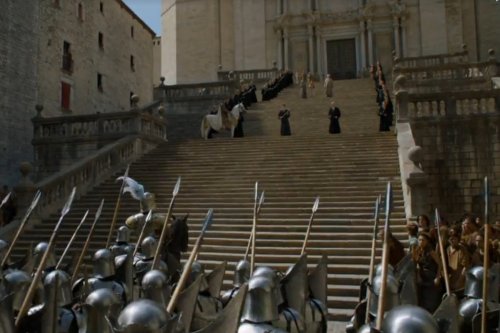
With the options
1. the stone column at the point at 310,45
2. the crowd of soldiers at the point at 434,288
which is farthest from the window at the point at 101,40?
the crowd of soldiers at the point at 434,288

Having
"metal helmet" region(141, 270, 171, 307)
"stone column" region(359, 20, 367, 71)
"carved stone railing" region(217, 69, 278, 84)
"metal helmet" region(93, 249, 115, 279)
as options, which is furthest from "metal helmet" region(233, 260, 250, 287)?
"stone column" region(359, 20, 367, 71)

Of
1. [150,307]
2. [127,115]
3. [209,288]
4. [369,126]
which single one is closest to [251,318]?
[150,307]

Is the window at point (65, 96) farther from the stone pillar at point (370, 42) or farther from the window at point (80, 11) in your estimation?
the stone pillar at point (370, 42)

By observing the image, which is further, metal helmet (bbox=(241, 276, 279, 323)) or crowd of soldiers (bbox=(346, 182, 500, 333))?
metal helmet (bbox=(241, 276, 279, 323))

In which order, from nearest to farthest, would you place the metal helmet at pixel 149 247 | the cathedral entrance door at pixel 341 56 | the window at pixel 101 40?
1. the metal helmet at pixel 149 247
2. the window at pixel 101 40
3. the cathedral entrance door at pixel 341 56

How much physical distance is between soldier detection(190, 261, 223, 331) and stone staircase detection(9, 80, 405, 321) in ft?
11.0

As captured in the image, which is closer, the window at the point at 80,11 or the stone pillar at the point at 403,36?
the window at the point at 80,11

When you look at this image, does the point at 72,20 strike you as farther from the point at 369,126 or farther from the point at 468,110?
the point at 468,110

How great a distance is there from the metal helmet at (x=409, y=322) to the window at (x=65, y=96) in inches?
1033

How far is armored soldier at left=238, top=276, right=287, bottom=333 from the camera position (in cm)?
373

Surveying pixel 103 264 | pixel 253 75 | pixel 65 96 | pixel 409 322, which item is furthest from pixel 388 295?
pixel 253 75

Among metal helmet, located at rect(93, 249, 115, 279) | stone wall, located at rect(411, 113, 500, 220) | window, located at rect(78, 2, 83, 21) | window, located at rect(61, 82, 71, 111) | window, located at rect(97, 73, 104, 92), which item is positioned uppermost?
window, located at rect(78, 2, 83, 21)

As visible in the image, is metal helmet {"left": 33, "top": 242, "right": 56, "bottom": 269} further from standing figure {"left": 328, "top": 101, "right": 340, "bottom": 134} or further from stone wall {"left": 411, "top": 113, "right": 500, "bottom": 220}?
standing figure {"left": 328, "top": 101, "right": 340, "bottom": 134}

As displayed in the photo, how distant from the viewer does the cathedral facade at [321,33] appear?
3634cm
